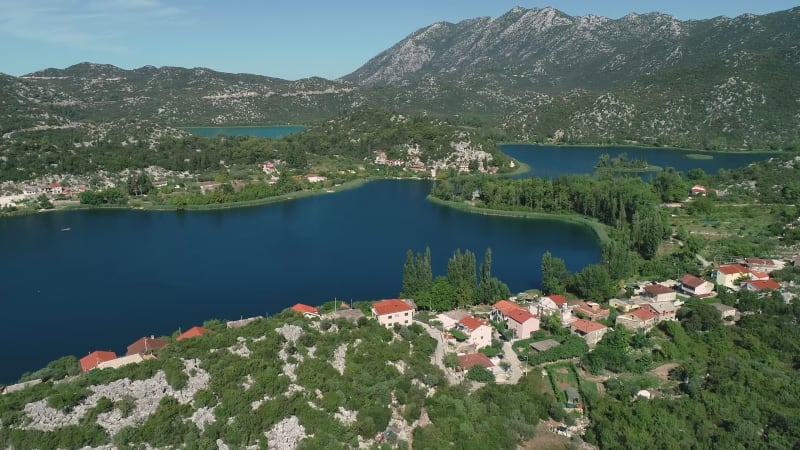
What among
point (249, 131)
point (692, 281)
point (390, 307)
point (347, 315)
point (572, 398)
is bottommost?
point (572, 398)

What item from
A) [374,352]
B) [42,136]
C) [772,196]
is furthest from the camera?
[42,136]

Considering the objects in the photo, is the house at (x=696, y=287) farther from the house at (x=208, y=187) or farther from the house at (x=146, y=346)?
the house at (x=208, y=187)

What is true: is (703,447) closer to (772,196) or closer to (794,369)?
(794,369)

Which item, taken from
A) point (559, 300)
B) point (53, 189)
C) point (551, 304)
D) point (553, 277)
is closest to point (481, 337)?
point (551, 304)

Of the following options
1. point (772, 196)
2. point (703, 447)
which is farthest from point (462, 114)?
point (703, 447)

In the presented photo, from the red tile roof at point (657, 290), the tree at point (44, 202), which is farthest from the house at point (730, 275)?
the tree at point (44, 202)

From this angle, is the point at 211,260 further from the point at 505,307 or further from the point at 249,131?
the point at 249,131
